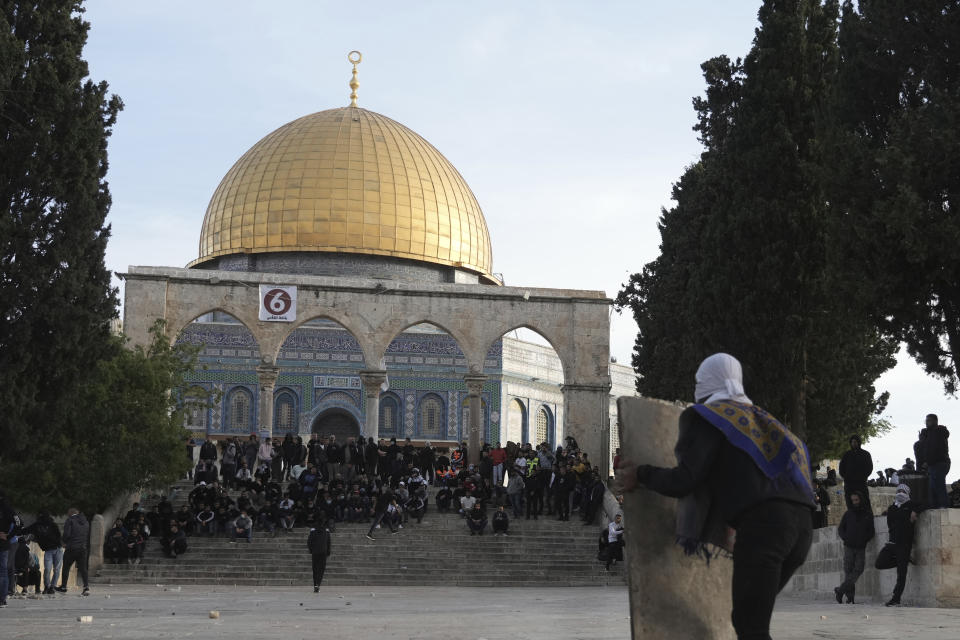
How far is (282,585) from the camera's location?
53.6ft

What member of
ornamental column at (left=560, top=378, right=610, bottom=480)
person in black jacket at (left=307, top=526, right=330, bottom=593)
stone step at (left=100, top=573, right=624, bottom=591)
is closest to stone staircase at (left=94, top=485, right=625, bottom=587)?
stone step at (left=100, top=573, right=624, bottom=591)

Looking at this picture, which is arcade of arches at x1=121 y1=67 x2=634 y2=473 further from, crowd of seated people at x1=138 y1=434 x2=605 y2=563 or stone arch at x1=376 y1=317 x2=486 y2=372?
crowd of seated people at x1=138 y1=434 x2=605 y2=563

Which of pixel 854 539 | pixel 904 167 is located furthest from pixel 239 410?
pixel 854 539

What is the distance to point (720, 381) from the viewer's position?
12.3 ft

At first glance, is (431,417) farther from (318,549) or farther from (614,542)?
(318,549)

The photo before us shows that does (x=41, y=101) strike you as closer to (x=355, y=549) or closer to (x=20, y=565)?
(x=20, y=565)

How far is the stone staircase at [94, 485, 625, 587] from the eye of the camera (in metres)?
16.7

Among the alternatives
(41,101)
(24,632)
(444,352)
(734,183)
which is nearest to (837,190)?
(734,183)

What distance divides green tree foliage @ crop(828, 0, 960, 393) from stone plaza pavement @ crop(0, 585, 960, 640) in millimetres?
3994

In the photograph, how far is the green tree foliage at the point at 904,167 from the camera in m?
12.0

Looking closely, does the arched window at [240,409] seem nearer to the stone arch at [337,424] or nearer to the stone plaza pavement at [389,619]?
the stone arch at [337,424]

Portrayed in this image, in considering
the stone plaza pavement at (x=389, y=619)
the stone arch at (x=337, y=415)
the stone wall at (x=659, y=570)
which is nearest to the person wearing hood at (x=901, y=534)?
the stone plaza pavement at (x=389, y=619)

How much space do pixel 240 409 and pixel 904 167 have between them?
24101 millimetres

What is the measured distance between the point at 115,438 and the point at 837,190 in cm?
1109
